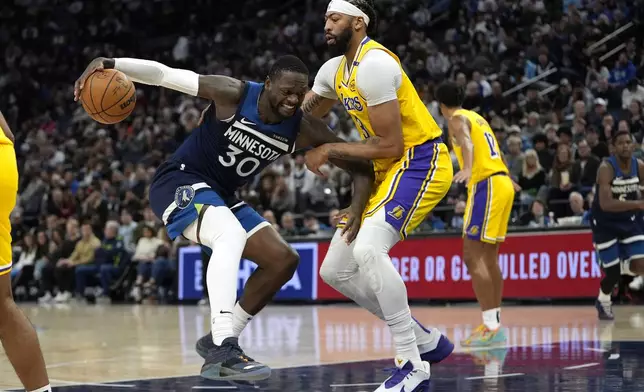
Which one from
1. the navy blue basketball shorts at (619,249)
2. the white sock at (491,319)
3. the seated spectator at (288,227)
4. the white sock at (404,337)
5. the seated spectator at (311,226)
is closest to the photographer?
the white sock at (404,337)

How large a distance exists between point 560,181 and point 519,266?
134 centimetres

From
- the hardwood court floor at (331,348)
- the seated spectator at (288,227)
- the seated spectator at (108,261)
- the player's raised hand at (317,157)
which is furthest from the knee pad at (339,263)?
the seated spectator at (108,261)

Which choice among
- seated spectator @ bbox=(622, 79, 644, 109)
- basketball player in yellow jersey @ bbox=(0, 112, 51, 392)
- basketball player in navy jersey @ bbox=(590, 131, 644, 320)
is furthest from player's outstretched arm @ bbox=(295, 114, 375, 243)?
seated spectator @ bbox=(622, 79, 644, 109)

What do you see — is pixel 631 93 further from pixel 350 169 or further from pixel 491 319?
pixel 350 169

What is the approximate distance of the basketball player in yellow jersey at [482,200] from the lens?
26.7 feet

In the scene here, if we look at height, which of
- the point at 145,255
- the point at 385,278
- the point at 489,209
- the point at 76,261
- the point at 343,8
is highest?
the point at 343,8

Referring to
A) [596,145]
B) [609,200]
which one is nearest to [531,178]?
[596,145]

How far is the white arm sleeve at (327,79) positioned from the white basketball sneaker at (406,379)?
1.63 meters

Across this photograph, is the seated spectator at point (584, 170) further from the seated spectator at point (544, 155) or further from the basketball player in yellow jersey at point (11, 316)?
the basketball player in yellow jersey at point (11, 316)

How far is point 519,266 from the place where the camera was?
513 inches

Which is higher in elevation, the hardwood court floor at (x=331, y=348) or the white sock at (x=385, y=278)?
the white sock at (x=385, y=278)

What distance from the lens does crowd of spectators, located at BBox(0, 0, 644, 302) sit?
1436cm

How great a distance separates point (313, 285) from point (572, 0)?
23.2ft

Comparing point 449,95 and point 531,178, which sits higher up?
point 449,95
